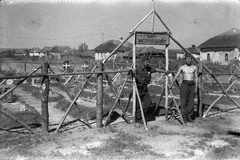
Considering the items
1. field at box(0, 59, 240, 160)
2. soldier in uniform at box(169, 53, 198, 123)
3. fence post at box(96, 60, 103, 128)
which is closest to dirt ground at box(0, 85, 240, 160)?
field at box(0, 59, 240, 160)

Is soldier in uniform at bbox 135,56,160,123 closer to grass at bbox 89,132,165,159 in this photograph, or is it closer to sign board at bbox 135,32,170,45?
sign board at bbox 135,32,170,45

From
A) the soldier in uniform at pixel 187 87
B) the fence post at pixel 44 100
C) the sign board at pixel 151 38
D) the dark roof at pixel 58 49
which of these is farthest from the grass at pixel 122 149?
the dark roof at pixel 58 49

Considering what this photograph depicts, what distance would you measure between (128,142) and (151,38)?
3.67 meters

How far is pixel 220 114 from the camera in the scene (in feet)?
33.9

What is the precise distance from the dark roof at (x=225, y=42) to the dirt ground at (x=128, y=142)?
98.4ft

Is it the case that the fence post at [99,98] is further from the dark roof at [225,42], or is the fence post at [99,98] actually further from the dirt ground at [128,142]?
the dark roof at [225,42]

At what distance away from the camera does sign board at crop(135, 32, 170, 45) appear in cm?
836

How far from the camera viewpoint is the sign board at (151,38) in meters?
8.36

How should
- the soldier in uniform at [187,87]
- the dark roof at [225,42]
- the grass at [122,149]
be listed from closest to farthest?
1. the grass at [122,149]
2. the soldier in uniform at [187,87]
3. the dark roof at [225,42]

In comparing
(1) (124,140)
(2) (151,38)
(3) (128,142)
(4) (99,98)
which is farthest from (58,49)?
(3) (128,142)

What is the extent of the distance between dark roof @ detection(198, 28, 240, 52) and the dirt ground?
30004 mm

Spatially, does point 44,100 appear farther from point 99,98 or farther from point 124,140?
point 124,140

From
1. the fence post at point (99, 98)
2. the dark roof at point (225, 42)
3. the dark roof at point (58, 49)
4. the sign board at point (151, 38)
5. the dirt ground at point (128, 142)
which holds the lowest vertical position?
the dirt ground at point (128, 142)

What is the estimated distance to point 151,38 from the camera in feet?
27.9
